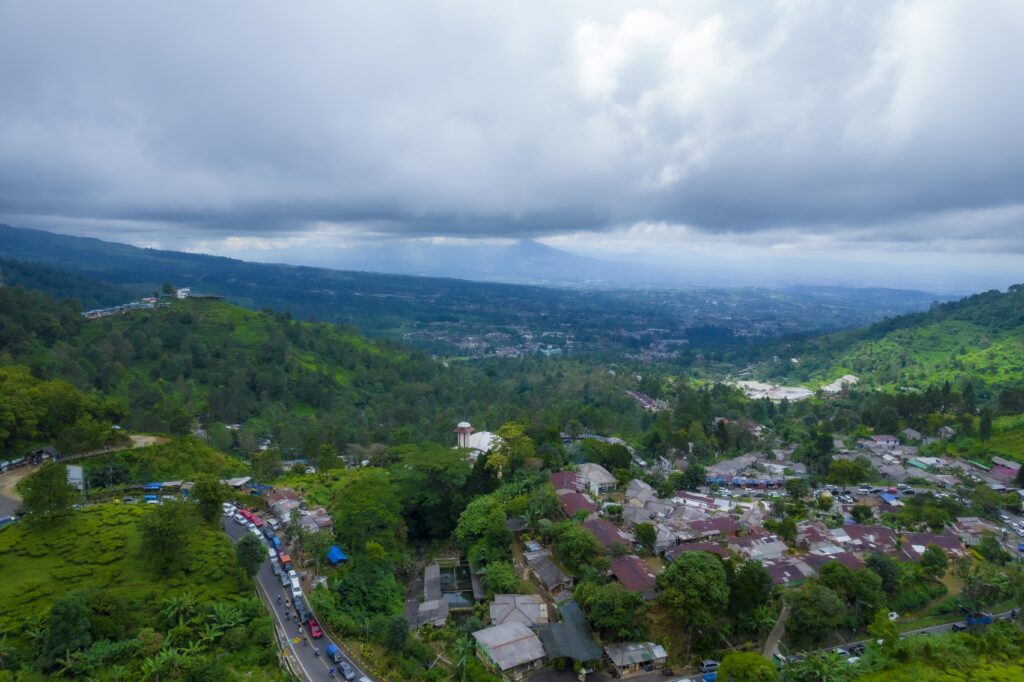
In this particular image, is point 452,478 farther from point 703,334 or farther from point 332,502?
point 703,334

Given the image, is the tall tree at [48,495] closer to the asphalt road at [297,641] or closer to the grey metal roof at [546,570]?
the asphalt road at [297,641]

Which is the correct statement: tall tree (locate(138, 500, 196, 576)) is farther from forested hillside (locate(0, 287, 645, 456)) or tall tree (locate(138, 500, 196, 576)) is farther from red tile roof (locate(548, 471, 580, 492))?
red tile roof (locate(548, 471, 580, 492))

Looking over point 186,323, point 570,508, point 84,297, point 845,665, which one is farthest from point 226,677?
point 84,297

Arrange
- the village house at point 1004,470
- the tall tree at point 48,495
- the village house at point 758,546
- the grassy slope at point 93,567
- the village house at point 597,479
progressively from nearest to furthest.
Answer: the grassy slope at point 93,567 < the tall tree at point 48,495 < the village house at point 758,546 < the village house at point 597,479 < the village house at point 1004,470

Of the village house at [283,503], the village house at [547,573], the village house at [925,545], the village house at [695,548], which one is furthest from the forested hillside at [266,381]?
the village house at [925,545]

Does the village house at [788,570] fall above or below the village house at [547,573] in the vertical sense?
above

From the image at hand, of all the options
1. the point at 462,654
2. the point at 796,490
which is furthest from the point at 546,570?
the point at 796,490

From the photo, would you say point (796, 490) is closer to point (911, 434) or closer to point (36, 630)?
point (911, 434)
